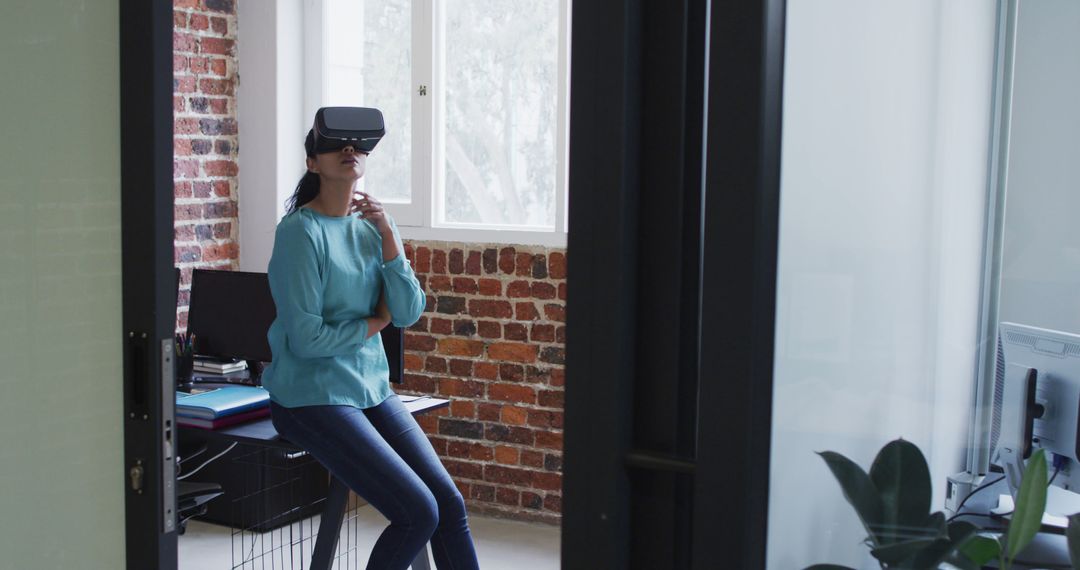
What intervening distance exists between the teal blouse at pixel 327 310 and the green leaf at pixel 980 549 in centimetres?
191

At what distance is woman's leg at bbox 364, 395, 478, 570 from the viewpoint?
284 centimetres

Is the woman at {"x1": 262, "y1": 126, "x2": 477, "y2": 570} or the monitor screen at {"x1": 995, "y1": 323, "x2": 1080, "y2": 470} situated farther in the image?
the woman at {"x1": 262, "y1": 126, "x2": 477, "y2": 570}

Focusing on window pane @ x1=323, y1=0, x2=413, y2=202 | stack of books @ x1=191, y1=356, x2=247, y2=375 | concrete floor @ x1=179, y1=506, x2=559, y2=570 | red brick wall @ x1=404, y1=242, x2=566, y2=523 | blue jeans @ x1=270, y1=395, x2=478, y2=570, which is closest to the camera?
blue jeans @ x1=270, y1=395, x2=478, y2=570

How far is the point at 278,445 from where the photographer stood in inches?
114

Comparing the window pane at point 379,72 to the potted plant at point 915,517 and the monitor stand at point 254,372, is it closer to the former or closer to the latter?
the monitor stand at point 254,372

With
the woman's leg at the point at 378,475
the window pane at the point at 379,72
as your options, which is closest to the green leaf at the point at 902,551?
the woman's leg at the point at 378,475

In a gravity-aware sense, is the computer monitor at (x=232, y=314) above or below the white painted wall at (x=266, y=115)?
below

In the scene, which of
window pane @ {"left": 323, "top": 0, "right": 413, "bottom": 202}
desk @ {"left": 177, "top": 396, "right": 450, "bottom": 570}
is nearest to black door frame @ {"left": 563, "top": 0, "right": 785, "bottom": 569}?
desk @ {"left": 177, "top": 396, "right": 450, "bottom": 570}

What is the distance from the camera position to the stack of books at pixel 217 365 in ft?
Answer: 11.5

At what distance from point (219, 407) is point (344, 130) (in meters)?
0.85

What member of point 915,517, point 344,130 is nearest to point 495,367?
point 344,130

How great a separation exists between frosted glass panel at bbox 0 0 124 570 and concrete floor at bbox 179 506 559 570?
1928 millimetres

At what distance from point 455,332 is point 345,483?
4.83 ft

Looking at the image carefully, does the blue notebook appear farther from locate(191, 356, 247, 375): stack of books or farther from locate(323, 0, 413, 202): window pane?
locate(323, 0, 413, 202): window pane
